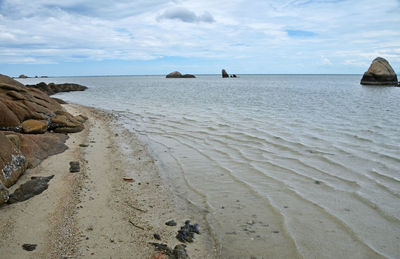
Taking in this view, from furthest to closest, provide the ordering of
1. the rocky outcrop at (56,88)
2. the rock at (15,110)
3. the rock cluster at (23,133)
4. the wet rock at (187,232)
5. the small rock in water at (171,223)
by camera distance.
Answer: the rocky outcrop at (56,88)
the rock at (15,110)
the rock cluster at (23,133)
the small rock in water at (171,223)
the wet rock at (187,232)

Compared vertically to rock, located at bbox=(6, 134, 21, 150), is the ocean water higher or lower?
lower

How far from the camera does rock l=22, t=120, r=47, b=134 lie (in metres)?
8.47

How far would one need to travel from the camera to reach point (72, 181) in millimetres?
5965

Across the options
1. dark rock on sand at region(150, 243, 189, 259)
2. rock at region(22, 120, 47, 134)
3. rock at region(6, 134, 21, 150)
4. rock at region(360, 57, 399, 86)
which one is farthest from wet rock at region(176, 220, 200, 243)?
rock at region(360, 57, 399, 86)

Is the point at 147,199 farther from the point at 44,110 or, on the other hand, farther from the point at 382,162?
the point at 44,110

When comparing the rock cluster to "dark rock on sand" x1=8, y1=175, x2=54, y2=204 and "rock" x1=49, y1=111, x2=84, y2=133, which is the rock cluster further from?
"dark rock on sand" x1=8, y1=175, x2=54, y2=204

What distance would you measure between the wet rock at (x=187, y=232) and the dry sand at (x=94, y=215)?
9 cm

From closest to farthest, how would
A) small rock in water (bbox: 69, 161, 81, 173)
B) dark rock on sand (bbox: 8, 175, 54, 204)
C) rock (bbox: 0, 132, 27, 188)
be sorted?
dark rock on sand (bbox: 8, 175, 54, 204) < rock (bbox: 0, 132, 27, 188) < small rock in water (bbox: 69, 161, 81, 173)

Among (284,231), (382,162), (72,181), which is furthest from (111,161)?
(382,162)

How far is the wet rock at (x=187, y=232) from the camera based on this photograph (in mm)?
4133

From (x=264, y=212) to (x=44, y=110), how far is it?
9131 mm

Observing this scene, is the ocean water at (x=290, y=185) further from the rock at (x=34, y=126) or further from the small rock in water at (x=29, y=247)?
the rock at (x=34, y=126)

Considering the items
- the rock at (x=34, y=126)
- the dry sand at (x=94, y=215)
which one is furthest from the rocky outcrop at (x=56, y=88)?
the dry sand at (x=94, y=215)

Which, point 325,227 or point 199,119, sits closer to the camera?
point 325,227
